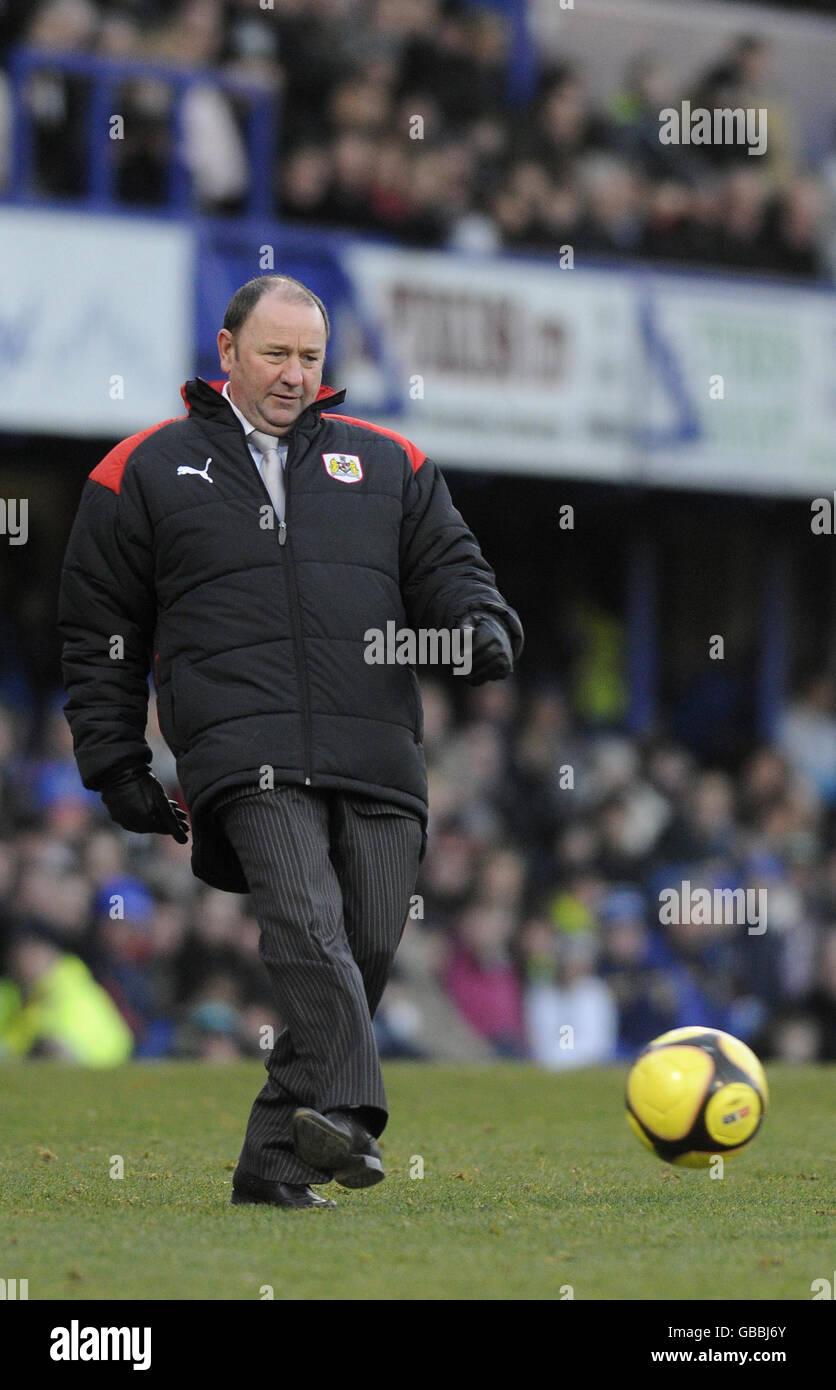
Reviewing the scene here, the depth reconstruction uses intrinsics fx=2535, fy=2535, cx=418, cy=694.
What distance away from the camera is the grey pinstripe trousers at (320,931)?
5.86 meters

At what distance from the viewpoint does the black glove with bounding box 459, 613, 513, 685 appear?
5941mm

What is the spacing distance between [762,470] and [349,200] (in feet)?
11.4

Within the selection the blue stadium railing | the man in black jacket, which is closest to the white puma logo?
the man in black jacket

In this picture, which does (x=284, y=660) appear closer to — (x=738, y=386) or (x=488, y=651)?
(x=488, y=651)

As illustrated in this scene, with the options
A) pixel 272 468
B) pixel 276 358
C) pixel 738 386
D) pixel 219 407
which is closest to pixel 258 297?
A: pixel 276 358

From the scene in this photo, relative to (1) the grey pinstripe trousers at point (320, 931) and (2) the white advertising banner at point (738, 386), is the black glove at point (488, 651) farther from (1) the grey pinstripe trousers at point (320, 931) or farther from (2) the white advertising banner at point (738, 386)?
(2) the white advertising banner at point (738, 386)

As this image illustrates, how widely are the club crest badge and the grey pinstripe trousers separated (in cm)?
78

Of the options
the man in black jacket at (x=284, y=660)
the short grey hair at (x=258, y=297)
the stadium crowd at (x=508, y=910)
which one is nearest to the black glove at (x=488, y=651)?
the man in black jacket at (x=284, y=660)

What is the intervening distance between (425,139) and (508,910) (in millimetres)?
5487

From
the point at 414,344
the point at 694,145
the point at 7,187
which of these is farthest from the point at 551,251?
the point at 7,187

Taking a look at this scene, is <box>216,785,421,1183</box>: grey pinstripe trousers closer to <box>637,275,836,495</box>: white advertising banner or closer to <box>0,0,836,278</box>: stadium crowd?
<box>0,0,836,278</box>: stadium crowd

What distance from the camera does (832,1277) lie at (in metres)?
5.28

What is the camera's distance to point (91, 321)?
14961 mm
